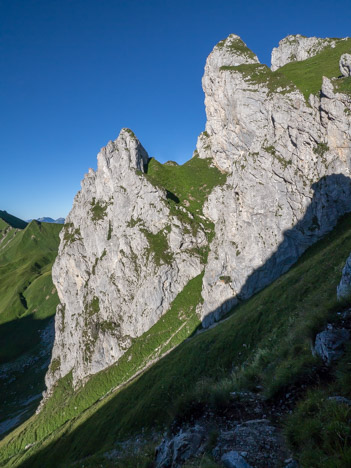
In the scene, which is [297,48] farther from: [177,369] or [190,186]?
[177,369]

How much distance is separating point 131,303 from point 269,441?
9910 centimetres

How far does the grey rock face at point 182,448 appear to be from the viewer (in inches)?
320

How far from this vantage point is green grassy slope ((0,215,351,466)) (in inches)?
390

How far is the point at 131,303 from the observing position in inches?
3981

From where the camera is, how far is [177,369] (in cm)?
4816

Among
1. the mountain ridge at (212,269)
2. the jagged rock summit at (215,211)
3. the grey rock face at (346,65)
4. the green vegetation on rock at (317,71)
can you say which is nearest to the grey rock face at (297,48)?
the jagged rock summit at (215,211)

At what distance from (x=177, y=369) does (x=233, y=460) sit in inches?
1831

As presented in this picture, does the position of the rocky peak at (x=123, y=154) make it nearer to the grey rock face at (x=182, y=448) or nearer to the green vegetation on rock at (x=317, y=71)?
the green vegetation on rock at (x=317, y=71)

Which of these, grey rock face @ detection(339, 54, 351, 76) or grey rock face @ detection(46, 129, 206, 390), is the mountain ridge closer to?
grey rock face @ detection(46, 129, 206, 390)

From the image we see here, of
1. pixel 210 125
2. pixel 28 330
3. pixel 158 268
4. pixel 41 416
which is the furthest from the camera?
pixel 28 330

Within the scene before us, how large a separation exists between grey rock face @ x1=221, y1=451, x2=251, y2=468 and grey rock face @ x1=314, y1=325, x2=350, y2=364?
14.1 feet

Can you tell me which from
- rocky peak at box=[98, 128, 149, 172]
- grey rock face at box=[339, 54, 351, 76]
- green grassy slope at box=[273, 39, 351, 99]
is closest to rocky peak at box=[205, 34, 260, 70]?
green grassy slope at box=[273, 39, 351, 99]


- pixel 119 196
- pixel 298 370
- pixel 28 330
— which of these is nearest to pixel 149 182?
pixel 119 196

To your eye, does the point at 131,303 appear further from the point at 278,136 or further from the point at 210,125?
the point at 210,125
